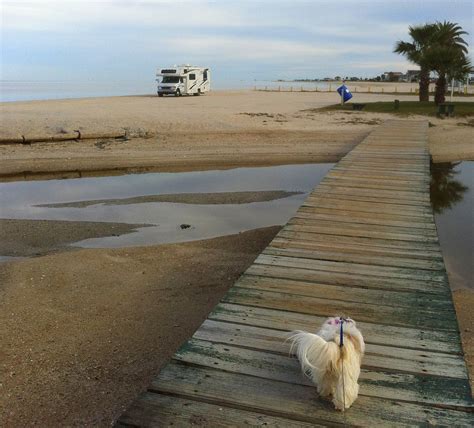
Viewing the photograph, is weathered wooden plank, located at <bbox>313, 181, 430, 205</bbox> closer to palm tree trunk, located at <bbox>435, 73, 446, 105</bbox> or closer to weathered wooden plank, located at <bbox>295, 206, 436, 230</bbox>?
weathered wooden plank, located at <bbox>295, 206, 436, 230</bbox>

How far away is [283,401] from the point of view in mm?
2863

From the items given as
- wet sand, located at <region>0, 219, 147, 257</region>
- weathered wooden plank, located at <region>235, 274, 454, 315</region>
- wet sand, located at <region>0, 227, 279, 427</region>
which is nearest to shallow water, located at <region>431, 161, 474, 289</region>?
weathered wooden plank, located at <region>235, 274, 454, 315</region>

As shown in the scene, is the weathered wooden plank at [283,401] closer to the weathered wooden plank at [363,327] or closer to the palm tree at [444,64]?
the weathered wooden plank at [363,327]

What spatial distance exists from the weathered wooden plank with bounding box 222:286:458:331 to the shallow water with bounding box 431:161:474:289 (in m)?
3.13

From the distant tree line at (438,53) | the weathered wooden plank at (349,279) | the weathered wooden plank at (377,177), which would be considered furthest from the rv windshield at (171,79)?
the weathered wooden plank at (349,279)

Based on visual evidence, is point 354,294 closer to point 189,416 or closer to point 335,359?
point 335,359

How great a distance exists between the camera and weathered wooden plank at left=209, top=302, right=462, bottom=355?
3.50 metres

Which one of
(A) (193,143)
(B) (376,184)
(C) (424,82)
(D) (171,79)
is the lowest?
(B) (376,184)

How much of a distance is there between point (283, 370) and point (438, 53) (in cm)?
3173

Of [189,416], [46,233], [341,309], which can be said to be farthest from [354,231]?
[46,233]

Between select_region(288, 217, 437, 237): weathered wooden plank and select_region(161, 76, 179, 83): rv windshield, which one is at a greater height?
select_region(161, 76, 179, 83): rv windshield

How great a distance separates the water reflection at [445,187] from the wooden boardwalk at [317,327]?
5420 mm

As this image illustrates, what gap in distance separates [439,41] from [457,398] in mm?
37040

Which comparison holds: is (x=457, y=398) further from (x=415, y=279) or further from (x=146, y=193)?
(x=146, y=193)
